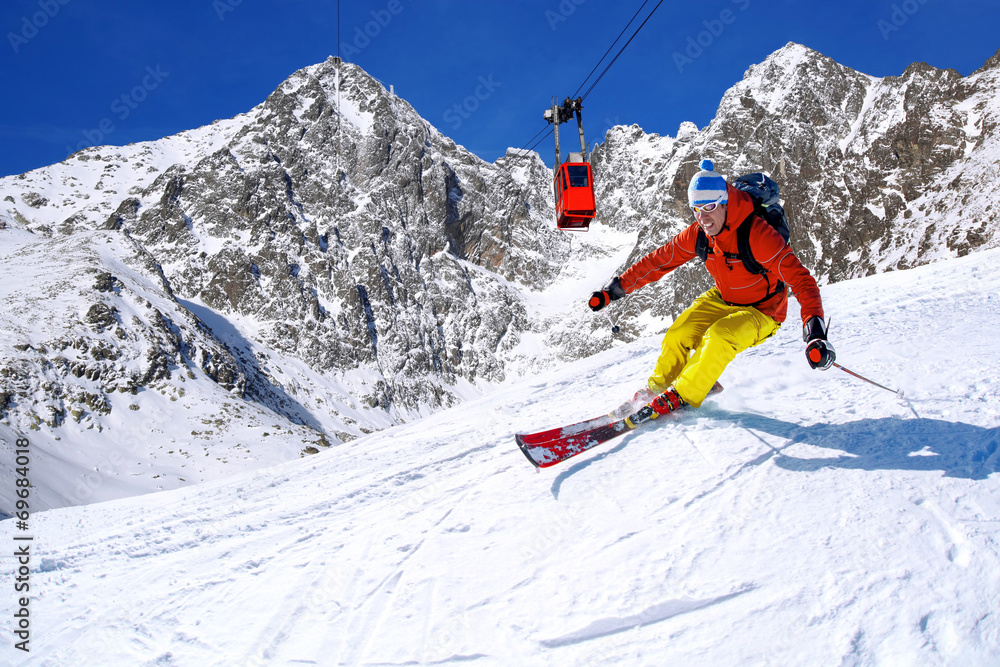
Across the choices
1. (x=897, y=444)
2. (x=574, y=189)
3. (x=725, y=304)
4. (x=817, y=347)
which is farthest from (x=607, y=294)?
(x=574, y=189)

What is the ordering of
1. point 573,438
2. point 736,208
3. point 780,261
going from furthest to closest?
point 736,208 < point 780,261 < point 573,438

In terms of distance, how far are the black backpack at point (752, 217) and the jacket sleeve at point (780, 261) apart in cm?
7

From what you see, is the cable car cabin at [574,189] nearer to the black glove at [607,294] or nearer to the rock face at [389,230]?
the black glove at [607,294]

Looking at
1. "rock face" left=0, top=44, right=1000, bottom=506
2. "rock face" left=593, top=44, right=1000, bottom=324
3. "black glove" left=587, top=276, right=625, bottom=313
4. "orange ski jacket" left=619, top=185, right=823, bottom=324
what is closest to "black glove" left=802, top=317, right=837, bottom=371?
"orange ski jacket" left=619, top=185, right=823, bottom=324

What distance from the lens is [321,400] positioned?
104 metres

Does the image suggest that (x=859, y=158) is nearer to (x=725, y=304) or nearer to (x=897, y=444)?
(x=725, y=304)

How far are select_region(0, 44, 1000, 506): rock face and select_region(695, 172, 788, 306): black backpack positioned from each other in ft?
197

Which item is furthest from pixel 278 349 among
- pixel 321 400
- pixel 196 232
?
pixel 196 232

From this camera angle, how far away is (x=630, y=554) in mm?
3230

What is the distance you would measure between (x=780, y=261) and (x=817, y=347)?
855 millimetres

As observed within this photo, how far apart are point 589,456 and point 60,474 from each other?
49.7m

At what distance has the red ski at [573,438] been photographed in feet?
14.9

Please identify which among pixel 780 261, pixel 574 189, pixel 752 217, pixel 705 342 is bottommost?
pixel 705 342

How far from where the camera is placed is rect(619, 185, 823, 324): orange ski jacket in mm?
4824
